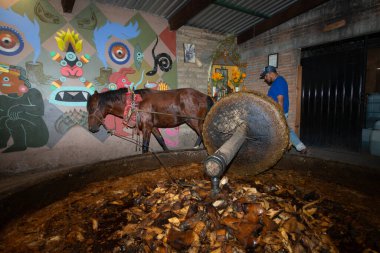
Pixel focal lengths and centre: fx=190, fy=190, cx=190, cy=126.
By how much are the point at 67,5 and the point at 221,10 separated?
5396 mm

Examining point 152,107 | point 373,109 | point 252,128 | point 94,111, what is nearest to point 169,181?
point 252,128

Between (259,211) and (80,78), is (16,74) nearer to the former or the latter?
(80,78)

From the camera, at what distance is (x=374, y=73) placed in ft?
37.1

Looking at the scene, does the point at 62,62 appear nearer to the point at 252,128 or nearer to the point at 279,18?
the point at 252,128

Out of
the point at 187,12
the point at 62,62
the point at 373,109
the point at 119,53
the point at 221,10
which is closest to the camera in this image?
the point at 62,62

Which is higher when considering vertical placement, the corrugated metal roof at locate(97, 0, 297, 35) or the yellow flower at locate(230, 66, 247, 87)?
the corrugated metal roof at locate(97, 0, 297, 35)

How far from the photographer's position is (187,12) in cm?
692

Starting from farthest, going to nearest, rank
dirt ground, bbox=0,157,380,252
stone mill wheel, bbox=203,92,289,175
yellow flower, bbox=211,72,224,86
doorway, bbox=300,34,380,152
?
yellow flower, bbox=211,72,224,86
doorway, bbox=300,34,380,152
stone mill wheel, bbox=203,92,289,175
dirt ground, bbox=0,157,380,252

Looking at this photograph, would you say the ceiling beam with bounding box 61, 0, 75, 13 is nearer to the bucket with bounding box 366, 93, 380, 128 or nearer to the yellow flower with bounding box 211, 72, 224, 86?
the yellow flower with bounding box 211, 72, 224, 86

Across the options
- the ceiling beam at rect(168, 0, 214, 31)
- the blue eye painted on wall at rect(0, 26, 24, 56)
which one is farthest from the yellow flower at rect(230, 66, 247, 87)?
the blue eye painted on wall at rect(0, 26, 24, 56)

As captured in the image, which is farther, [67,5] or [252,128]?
[67,5]

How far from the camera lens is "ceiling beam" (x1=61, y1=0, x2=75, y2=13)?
5811mm

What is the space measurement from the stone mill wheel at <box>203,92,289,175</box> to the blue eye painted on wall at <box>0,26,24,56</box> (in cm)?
642

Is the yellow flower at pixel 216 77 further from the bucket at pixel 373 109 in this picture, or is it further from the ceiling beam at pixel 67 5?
the bucket at pixel 373 109
